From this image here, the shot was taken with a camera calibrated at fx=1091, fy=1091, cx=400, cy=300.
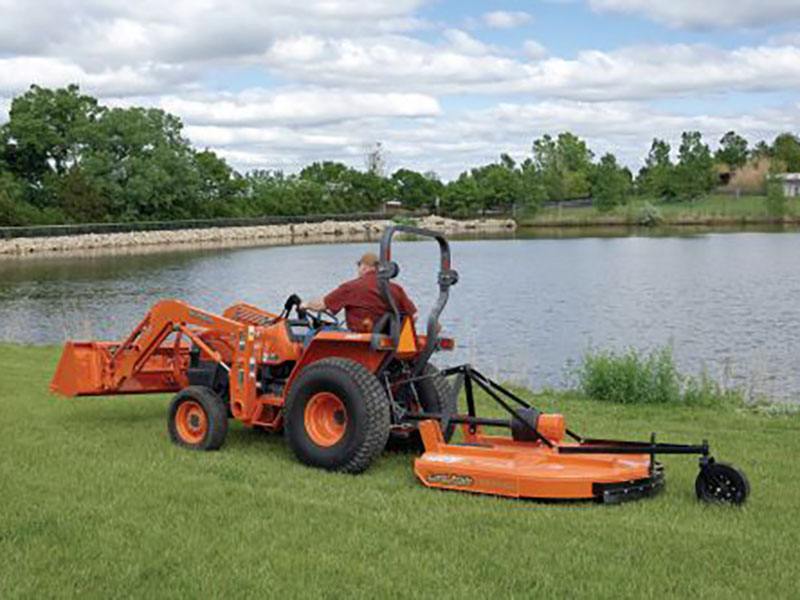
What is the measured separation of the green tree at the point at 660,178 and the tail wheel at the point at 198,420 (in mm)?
108548

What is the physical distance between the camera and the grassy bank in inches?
3848

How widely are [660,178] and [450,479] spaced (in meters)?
111

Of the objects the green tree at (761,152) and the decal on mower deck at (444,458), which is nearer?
the decal on mower deck at (444,458)

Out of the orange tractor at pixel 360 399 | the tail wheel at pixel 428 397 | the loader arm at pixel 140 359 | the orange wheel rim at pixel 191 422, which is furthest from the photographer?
the loader arm at pixel 140 359

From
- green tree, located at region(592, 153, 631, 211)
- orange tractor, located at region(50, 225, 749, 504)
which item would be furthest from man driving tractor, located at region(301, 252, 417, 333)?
green tree, located at region(592, 153, 631, 211)

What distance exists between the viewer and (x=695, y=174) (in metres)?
112

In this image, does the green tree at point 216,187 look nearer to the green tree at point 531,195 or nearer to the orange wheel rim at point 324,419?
the green tree at point 531,195

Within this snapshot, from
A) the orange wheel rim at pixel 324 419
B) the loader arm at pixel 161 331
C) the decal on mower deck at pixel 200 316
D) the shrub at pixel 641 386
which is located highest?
the decal on mower deck at pixel 200 316

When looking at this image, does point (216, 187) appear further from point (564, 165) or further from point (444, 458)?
point (444, 458)

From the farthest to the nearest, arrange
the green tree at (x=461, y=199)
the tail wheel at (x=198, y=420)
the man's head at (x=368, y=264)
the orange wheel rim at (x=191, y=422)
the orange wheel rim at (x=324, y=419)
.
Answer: the green tree at (x=461, y=199)
the orange wheel rim at (x=191, y=422)
the tail wheel at (x=198, y=420)
the man's head at (x=368, y=264)
the orange wheel rim at (x=324, y=419)

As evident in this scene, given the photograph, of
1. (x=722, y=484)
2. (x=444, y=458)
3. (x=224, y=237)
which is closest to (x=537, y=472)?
(x=444, y=458)

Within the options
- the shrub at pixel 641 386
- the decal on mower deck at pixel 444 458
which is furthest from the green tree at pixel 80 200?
the decal on mower deck at pixel 444 458

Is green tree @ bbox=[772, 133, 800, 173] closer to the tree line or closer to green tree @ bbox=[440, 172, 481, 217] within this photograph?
the tree line

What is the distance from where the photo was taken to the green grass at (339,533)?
5.86 m
